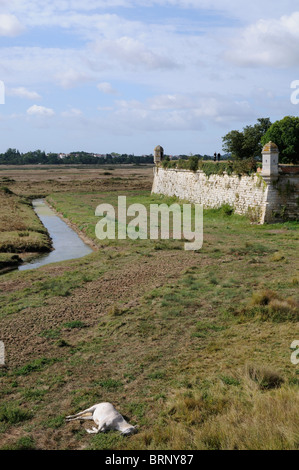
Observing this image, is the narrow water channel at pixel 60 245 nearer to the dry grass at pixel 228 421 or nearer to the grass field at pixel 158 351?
the grass field at pixel 158 351

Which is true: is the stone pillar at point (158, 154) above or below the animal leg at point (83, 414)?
above

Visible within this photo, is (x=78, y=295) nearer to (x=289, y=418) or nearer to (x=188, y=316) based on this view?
(x=188, y=316)

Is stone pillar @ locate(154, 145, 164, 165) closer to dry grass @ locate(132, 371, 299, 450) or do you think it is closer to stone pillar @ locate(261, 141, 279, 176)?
stone pillar @ locate(261, 141, 279, 176)

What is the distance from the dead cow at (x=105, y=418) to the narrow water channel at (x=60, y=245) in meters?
12.3

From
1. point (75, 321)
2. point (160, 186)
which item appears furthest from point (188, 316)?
point (160, 186)

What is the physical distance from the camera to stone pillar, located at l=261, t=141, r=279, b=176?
70.3ft

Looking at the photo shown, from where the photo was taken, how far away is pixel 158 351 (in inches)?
347

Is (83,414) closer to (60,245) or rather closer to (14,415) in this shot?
(14,415)

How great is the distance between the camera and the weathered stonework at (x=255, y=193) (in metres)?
22.2

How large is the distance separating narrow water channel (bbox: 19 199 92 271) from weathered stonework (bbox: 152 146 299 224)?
30.6ft

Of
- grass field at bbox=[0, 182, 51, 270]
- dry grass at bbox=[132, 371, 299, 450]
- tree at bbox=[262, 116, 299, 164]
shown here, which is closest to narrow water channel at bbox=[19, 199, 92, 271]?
grass field at bbox=[0, 182, 51, 270]

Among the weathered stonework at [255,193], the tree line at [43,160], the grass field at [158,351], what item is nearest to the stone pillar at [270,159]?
the weathered stonework at [255,193]

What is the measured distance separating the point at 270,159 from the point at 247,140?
29.2 feet

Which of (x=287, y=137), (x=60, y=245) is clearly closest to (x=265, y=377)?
(x=60, y=245)
